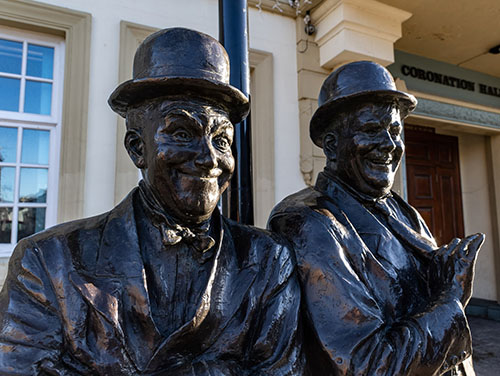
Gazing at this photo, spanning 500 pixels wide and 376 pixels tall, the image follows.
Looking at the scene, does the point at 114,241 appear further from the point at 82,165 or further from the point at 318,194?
the point at 82,165

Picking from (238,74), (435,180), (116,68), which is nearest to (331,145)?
(238,74)

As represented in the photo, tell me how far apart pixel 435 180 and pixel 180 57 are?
5.91 meters

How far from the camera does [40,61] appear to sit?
11.9 ft

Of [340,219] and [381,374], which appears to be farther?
[340,219]

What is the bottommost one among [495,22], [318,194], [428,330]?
[428,330]

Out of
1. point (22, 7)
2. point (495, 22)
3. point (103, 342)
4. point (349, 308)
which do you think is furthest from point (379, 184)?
point (495, 22)

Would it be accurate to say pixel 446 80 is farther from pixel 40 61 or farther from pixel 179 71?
pixel 179 71

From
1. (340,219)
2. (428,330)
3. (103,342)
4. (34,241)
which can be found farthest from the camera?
(340,219)

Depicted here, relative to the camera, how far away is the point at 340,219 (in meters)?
1.41

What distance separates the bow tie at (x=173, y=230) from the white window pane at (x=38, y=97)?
3.11 metres

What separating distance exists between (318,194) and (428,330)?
2.05 feet

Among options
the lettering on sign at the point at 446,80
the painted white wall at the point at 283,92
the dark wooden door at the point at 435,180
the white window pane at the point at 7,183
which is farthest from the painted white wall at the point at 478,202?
the white window pane at the point at 7,183

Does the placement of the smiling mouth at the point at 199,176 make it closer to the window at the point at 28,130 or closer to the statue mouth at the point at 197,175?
the statue mouth at the point at 197,175

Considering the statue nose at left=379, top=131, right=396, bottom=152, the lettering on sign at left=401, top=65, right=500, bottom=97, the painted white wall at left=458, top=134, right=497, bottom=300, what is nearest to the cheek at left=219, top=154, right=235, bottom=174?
the statue nose at left=379, top=131, right=396, bottom=152
